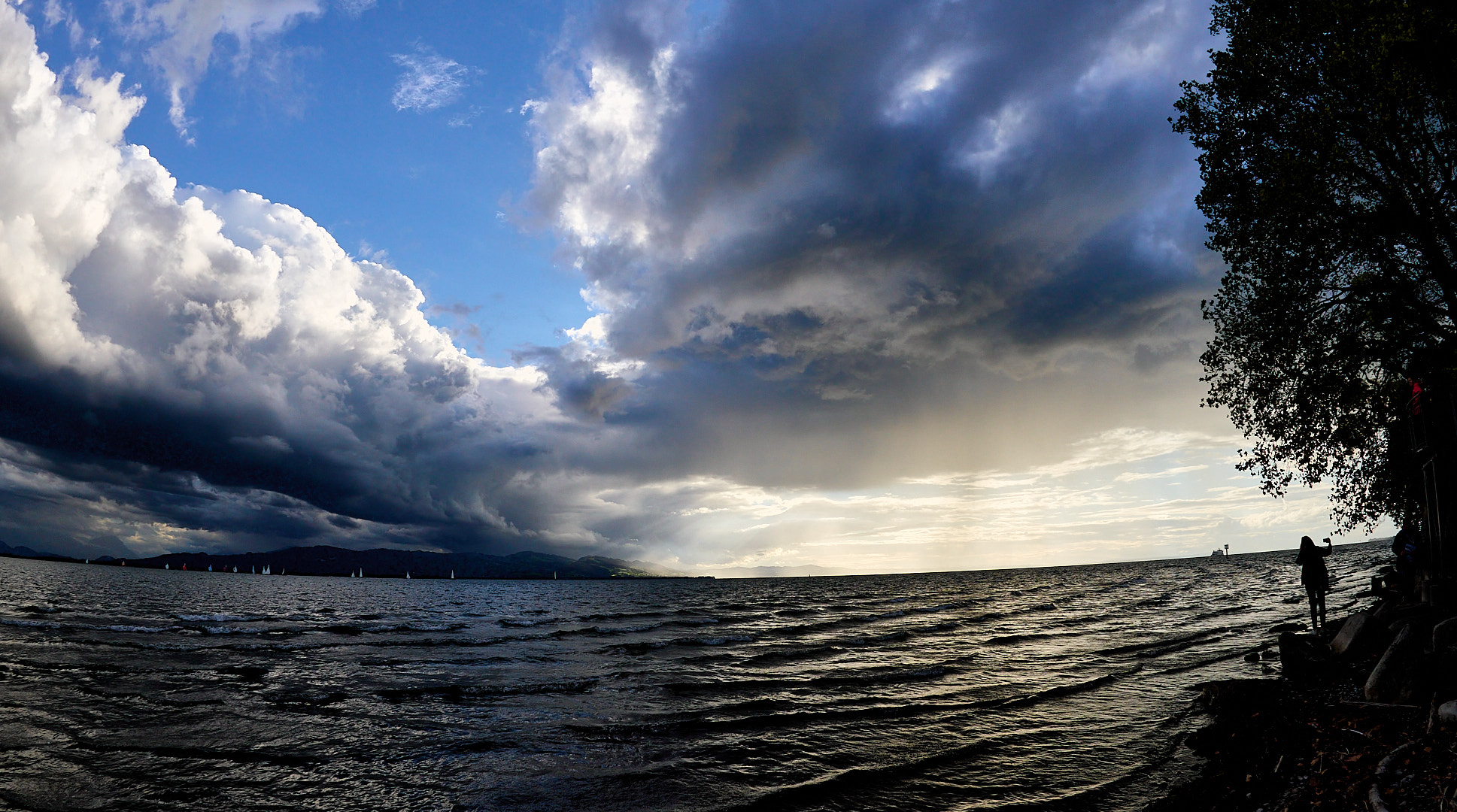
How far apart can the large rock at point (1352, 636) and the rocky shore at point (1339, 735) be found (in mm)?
496

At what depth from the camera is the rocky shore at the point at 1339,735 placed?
794 cm

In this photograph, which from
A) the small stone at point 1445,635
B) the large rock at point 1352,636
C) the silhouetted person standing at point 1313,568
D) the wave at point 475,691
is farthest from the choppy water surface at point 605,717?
the small stone at point 1445,635

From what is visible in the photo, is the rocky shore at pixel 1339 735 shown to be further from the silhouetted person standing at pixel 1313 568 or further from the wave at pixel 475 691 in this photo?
the wave at pixel 475 691

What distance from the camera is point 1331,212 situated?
1700 cm

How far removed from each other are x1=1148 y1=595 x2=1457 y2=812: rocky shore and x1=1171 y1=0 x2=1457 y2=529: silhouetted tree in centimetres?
654

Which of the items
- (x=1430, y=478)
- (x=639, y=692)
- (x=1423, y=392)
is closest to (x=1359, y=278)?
(x=1423, y=392)

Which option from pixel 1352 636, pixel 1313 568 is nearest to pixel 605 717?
pixel 1352 636

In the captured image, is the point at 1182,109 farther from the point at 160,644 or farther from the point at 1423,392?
the point at 160,644

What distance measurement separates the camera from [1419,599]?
21.8 m

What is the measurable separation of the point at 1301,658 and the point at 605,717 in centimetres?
1988

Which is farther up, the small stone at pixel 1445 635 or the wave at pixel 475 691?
the small stone at pixel 1445 635

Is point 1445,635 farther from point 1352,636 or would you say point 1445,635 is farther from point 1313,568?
point 1313,568

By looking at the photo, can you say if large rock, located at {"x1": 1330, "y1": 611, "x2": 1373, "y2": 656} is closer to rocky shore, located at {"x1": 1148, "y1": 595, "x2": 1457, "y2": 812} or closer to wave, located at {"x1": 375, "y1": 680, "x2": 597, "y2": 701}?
rocky shore, located at {"x1": 1148, "y1": 595, "x2": 1457, "y2": 812}

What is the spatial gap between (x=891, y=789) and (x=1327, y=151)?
20512mm
